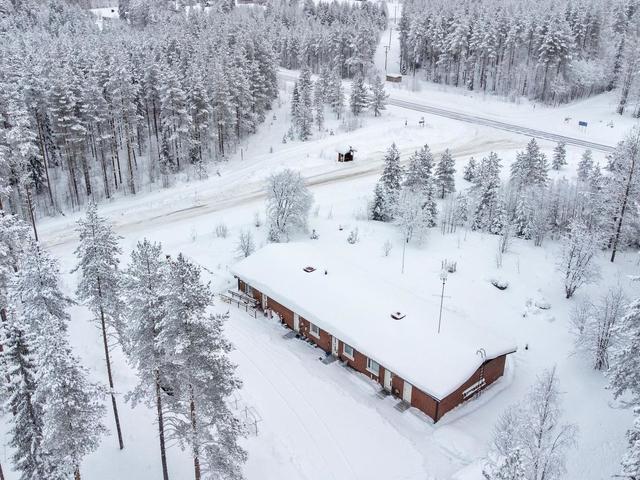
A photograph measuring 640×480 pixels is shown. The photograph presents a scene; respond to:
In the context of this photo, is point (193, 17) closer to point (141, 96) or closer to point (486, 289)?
point (141, 96)

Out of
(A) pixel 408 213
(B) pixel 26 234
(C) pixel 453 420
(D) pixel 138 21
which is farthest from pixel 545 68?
(D) pixel 138 21

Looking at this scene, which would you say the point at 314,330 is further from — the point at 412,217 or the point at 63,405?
the point at 63,405

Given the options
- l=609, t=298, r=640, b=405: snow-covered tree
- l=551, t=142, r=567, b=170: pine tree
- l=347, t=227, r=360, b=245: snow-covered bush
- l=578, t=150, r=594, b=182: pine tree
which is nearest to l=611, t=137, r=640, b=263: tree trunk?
l=578, t=150, r=594, b=182: pine tree

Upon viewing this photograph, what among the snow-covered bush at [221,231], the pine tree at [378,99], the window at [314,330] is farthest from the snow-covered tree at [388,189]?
the pine tree at [378,99]

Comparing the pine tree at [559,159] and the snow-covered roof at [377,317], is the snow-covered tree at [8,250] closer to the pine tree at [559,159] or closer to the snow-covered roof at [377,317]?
the snow-covered roof at [377,317]

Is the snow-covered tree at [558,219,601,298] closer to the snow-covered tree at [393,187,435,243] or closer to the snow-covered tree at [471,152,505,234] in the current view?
the snow-covered tree at [471,152,505,234]

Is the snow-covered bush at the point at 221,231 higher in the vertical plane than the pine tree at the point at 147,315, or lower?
lower
